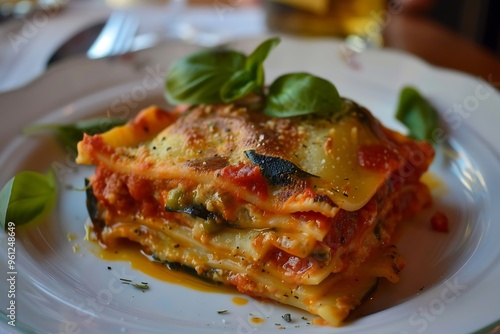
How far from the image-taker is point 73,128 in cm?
265

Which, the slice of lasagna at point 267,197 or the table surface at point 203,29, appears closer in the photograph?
the slice of lasagna at point 267,197

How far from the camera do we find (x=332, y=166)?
6.16 ft

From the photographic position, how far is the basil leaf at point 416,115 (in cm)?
258

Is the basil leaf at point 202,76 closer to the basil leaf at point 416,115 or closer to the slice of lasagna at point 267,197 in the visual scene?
the slice of lasagna at point 267,197

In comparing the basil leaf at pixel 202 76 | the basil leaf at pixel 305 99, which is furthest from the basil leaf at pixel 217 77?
the basil leaf at pixel 305 99

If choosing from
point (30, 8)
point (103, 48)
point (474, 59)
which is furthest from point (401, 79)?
point (30, 8)

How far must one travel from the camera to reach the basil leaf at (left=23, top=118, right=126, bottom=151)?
2.60 meters

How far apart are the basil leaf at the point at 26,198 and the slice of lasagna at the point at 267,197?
198 mm

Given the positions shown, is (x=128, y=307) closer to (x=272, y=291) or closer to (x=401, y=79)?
(x=272, y=291)

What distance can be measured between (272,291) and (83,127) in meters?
1.27

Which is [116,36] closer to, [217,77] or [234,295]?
[217,77]

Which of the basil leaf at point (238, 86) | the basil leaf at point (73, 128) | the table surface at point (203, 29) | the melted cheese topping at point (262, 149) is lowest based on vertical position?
the table surface at point (203, 29)

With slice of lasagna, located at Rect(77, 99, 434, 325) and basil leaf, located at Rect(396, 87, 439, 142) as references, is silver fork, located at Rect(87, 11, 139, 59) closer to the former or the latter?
slice of lasagna, located at Rect(77, 99, 434, 325)

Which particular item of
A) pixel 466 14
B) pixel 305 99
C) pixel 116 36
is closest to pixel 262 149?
pixel 305 99
